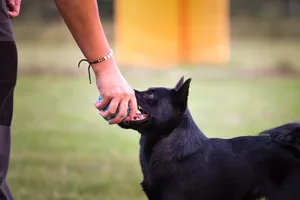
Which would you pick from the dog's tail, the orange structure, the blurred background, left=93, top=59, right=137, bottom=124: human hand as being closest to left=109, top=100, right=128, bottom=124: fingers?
left=93, top=59, right=137, bottom=124: human hand

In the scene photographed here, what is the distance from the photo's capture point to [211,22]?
83.0 ft

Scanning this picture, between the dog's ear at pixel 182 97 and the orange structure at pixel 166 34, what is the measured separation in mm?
17782

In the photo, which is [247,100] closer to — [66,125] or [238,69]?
[66,125]

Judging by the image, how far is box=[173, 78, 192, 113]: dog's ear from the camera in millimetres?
4137

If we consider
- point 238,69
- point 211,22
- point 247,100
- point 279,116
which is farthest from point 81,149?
point 211,22

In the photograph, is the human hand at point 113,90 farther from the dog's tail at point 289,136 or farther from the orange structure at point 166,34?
the orange structure at point 166,34

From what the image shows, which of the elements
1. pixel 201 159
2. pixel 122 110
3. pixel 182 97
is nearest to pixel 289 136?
pixel 201 159

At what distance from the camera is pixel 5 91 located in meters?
2.36

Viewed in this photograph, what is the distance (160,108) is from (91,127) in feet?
23.0

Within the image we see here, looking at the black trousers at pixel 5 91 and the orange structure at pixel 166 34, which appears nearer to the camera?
the black trousers at pixel 5 91

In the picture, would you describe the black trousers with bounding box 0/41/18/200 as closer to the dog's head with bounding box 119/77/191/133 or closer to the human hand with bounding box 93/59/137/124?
the human hand with bounding box 93/59/137/124

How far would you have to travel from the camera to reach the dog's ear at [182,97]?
414 centimetres

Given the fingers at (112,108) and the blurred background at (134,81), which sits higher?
the fingers at (112,108)

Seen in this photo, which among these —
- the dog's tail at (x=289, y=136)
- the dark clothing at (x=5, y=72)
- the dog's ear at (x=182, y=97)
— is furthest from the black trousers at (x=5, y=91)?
the dog's tail at (x=289, y=136)
